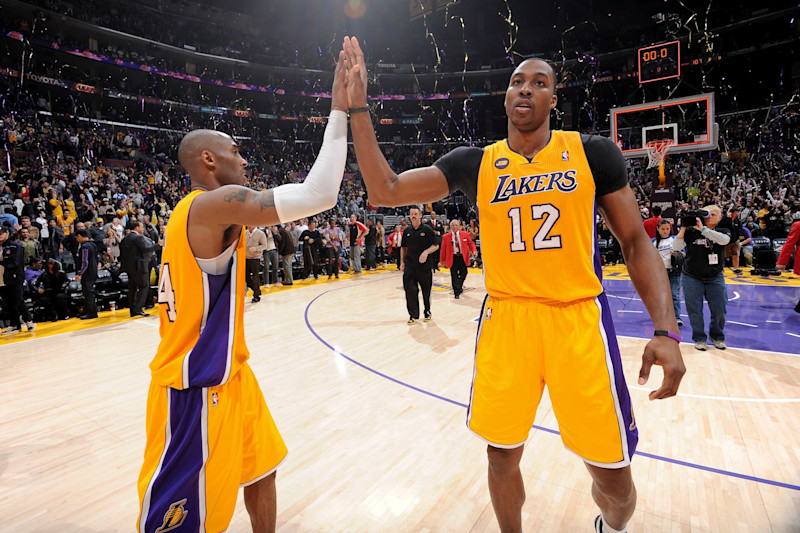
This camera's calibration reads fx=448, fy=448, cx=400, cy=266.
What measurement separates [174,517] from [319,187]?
1.20m

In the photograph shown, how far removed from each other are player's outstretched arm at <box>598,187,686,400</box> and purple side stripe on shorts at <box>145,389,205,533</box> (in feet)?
5.12

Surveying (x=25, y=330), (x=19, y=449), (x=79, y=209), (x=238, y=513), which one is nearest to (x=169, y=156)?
(x=79, y=209)

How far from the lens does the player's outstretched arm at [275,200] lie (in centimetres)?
155

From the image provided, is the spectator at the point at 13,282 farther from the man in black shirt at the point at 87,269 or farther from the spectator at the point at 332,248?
the spectator at the point at 332,248

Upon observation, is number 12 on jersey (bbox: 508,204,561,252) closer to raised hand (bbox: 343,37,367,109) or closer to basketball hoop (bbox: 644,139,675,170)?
raised hand (bbox: 343,37,367,109)

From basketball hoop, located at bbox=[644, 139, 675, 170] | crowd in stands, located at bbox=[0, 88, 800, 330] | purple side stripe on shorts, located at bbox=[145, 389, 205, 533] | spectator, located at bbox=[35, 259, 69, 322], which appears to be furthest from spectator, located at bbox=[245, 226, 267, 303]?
basketball hoop, located at bbox=[644, 139, 675, 170]

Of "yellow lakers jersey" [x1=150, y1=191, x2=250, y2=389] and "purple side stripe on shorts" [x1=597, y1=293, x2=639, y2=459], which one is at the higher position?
"yellow lakers jersey" [x1=150, y1=191, x2=250, y2=389]

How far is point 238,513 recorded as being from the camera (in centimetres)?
246

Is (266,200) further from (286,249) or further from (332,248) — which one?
(332,248)

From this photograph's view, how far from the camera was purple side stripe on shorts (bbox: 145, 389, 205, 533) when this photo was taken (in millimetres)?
1458

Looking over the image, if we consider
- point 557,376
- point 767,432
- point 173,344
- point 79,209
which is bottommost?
point 767,432

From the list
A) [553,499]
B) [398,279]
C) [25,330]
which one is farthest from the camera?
[398,279]

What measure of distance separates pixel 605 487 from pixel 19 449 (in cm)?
394

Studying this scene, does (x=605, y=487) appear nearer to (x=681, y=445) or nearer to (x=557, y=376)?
(x=557, y=376)
